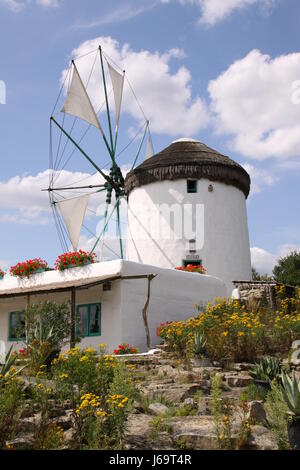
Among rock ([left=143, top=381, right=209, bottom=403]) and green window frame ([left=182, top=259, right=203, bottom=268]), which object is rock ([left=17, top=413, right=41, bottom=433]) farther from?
green window frame ([left=182, top=259, right=203, bottom=268])

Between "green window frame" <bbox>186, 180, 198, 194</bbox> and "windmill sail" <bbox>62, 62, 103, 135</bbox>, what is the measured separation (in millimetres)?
8355

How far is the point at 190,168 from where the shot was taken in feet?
72.8

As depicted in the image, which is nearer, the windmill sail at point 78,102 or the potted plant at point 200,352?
the potted plant at point 200,352

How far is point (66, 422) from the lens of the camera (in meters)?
6.52

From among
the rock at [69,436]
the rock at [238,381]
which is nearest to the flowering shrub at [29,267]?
the rock at [238,381]

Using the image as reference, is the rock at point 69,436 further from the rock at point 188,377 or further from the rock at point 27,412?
the rock at point 188,377

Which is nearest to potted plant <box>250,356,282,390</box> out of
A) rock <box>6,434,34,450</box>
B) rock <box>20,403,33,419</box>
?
rock <box>20,403,33,419</box>

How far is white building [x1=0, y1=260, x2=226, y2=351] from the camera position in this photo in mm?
14641

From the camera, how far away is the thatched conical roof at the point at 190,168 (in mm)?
22250

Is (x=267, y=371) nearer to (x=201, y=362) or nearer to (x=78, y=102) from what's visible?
(x=201, y=362)

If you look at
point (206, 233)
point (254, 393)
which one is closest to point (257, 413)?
point (254, 393)

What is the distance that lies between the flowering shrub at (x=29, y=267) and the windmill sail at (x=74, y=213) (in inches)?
366
